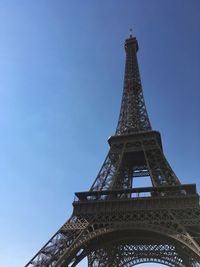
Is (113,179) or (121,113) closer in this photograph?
(113,179)

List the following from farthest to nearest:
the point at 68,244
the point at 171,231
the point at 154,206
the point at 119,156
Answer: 1. the point at 119,156
2. the point at 154,206
3. the point at 68,244
4. the point at 171,231

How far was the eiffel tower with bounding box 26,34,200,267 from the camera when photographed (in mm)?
23094

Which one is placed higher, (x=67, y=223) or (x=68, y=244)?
Result: (x=67, y=223)

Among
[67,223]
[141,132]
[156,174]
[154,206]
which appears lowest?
[67,223]

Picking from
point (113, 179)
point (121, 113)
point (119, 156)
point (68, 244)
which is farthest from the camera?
point (121, 113)

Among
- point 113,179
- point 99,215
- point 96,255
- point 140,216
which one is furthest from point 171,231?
point 96,255

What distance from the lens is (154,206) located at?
25625 mm

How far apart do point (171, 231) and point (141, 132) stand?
43.8 ft

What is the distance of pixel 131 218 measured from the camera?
25328mm

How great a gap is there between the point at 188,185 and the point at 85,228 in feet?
30.2

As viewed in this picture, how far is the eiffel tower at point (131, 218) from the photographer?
2309cm

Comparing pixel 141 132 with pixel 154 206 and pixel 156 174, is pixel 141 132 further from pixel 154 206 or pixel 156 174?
pixel 154 206

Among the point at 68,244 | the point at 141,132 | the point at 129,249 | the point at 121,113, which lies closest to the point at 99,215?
the point at 68,244

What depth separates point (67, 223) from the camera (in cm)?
2580
